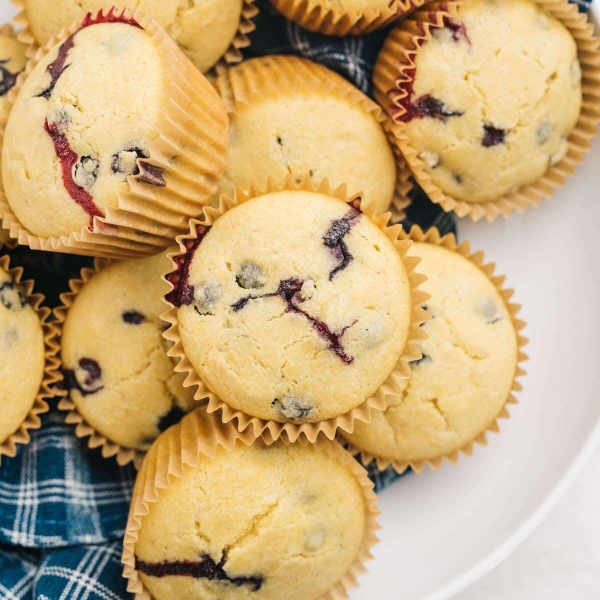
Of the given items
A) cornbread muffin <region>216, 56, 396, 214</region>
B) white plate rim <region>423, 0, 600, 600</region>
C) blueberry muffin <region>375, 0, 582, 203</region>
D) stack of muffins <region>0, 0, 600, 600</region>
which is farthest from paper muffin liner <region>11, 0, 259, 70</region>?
white plate rim <region>423, 0, 600, 600</region>

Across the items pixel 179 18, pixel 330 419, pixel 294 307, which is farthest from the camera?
pixel 179 18

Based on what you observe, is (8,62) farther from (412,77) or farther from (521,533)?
(521,533)

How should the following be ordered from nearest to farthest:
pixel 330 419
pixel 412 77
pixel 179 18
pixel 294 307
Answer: pixel 294 307, pixel 330 419, pixel 179 18, pixel 412 77

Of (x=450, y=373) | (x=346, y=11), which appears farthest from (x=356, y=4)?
(x=450, y=373)

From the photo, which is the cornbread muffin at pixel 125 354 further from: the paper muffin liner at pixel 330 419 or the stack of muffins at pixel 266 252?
the paper muffin liner at pixel 330 419

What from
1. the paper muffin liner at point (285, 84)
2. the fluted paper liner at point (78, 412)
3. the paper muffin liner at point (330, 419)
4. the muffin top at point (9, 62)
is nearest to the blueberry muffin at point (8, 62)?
the muffin top at point (9, 62)

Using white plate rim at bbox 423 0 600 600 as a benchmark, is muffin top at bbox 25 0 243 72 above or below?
above

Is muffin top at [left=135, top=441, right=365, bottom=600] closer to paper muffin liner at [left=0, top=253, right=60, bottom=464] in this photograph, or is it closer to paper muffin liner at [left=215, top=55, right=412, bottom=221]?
paper muffin liner at [left=0, top=253, right=60, bottom=464]
